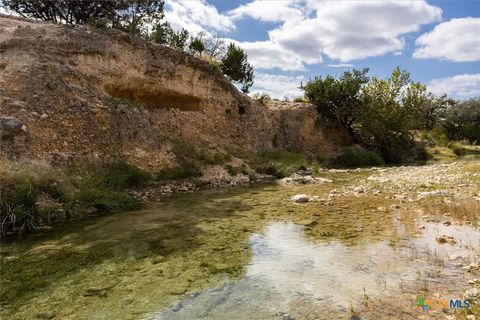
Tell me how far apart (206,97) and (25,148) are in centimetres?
1283

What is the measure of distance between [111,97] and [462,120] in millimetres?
48249

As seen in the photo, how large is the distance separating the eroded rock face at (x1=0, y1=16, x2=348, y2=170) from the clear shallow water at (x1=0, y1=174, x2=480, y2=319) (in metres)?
5.53

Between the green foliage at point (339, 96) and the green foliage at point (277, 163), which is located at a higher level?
the green foliage at point (339, 96)

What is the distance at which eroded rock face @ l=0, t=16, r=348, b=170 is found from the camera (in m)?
13.4

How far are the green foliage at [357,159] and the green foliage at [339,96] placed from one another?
497 cm

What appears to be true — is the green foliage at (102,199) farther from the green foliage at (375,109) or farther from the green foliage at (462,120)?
the green foliage at (462,120)

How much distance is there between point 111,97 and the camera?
54.3 ft

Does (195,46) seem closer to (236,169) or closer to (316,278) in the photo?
(236,169)

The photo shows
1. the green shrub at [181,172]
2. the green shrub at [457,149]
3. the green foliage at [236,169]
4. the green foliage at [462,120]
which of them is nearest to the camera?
the green shrub at [181,172]

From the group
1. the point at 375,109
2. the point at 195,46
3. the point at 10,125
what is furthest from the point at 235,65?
the point at 10,125

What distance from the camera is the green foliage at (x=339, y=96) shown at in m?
31.2

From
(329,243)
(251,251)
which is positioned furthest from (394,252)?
(251,251)

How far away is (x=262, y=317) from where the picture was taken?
4.52 m

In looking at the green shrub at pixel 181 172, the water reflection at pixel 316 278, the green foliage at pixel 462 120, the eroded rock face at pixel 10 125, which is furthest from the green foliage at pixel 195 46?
the green foliage at pixel 462 120
